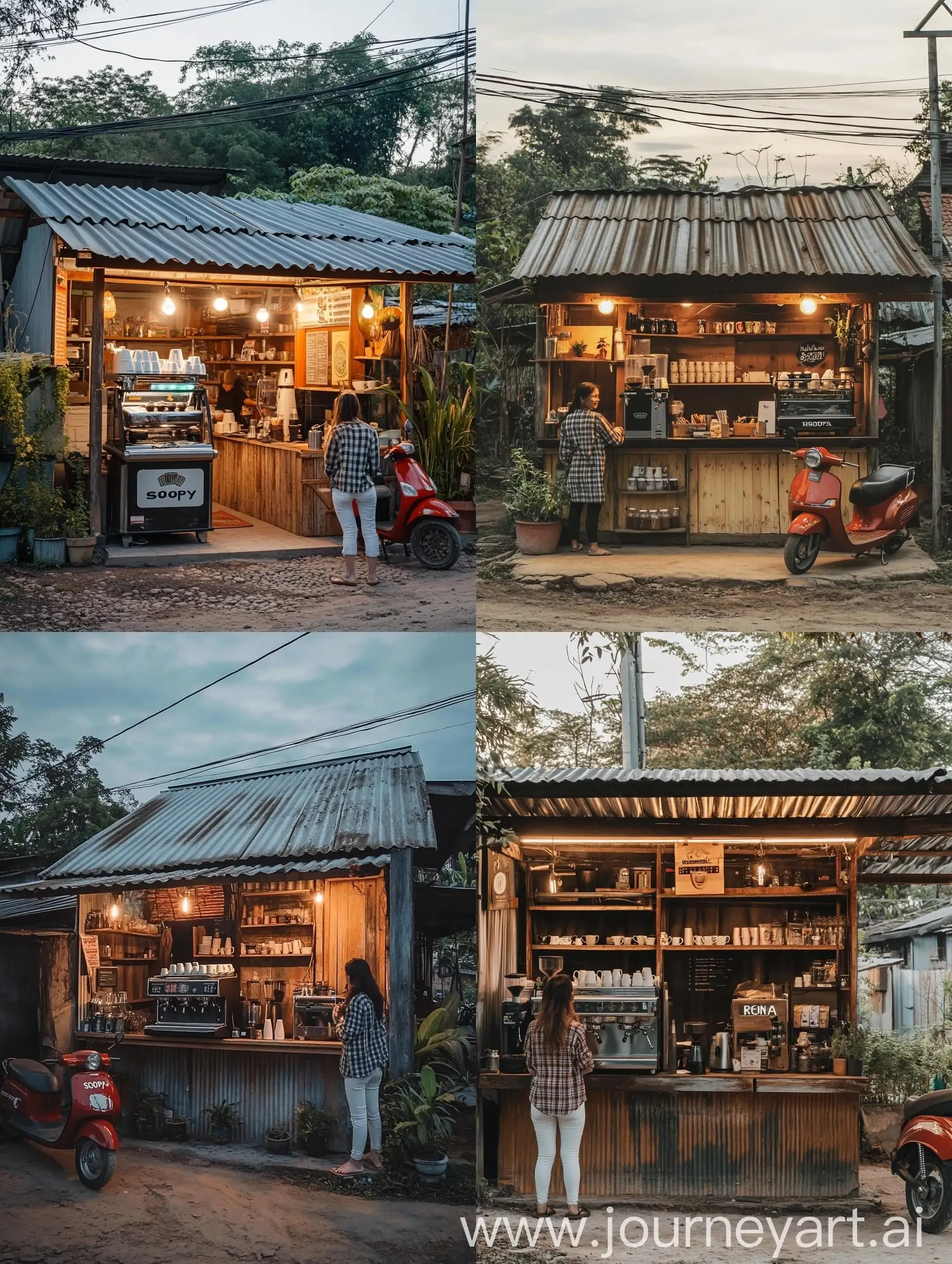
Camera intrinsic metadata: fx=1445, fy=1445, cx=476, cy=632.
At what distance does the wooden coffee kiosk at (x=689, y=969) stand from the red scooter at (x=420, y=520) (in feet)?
8.27

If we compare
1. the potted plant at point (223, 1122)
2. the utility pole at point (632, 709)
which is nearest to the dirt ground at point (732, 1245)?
the potted plant at point (223, 1122)

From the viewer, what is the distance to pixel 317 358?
12.8 m

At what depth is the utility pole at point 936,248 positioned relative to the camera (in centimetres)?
1104

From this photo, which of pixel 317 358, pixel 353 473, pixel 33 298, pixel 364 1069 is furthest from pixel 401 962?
pixel 317 358

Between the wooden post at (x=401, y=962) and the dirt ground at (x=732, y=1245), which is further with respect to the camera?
the wooden post at (x=401, y=962)

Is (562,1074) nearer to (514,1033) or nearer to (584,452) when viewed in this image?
(514,1033)

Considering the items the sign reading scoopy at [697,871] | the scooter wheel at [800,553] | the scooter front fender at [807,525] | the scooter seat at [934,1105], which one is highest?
the scooter front fender at [807,525]

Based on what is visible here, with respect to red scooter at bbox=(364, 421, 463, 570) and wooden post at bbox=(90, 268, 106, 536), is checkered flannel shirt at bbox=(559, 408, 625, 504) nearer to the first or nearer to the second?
red scooter at bbox=(364, 421, 463, 570)

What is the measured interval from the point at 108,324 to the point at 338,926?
25.6ft

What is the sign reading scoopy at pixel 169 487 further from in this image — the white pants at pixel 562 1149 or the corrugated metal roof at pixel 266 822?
the white pants at pixel 562 1149

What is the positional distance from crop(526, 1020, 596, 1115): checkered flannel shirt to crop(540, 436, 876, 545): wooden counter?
5202mm

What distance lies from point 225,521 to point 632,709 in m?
4.34

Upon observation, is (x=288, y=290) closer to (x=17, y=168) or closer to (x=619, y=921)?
(x=17, y=168)

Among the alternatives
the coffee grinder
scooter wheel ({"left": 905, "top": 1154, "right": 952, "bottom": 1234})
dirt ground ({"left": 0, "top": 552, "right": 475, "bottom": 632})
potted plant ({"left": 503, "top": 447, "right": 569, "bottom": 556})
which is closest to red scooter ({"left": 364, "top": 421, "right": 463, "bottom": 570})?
dirt ground ({"left": 0, "top": 552, "right": 475, "bottom": 632})
